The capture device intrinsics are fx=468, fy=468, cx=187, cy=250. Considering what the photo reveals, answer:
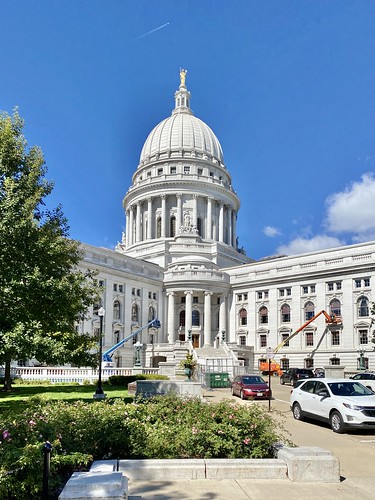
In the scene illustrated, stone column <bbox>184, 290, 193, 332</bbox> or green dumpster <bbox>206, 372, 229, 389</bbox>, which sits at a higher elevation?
stone column <bbox>184, 290, 193, 332</bbox>

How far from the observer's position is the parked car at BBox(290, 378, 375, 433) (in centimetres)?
1533

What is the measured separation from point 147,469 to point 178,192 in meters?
81.9

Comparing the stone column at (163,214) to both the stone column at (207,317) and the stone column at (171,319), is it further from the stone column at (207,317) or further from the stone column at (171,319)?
the stone column at (207,317)

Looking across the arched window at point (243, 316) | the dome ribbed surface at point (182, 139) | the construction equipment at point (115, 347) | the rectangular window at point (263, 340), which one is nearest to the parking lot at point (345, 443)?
the construction equipment at point (115, 347)

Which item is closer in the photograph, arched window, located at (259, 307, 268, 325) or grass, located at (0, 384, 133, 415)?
grass, located at (0, 384, 133, 415)

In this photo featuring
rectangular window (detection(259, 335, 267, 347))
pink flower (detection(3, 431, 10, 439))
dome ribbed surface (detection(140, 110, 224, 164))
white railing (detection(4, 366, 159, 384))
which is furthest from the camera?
dome ribbed surface (detection(140, 110, 224, 164))

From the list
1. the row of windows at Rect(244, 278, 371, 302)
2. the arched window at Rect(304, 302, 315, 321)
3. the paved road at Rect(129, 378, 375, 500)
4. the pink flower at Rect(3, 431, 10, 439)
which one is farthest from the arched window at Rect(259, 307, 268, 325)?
the pink flower at Rect(3, 431, 10, 439)

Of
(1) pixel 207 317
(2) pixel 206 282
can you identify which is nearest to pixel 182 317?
(1) pixel 207 317

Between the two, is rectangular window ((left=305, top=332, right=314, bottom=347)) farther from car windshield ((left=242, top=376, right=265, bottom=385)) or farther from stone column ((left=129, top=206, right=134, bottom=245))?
stone column ((left=129, top=206, right=134, bottom=245))

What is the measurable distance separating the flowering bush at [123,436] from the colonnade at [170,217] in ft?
248

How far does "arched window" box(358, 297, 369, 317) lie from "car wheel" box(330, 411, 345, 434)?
158ft

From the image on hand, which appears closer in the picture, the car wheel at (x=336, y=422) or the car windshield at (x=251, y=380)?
the car wheel at (x=336, y=422)

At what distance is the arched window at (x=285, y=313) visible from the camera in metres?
69.0

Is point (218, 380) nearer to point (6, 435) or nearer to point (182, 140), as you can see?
point (6, 435)
